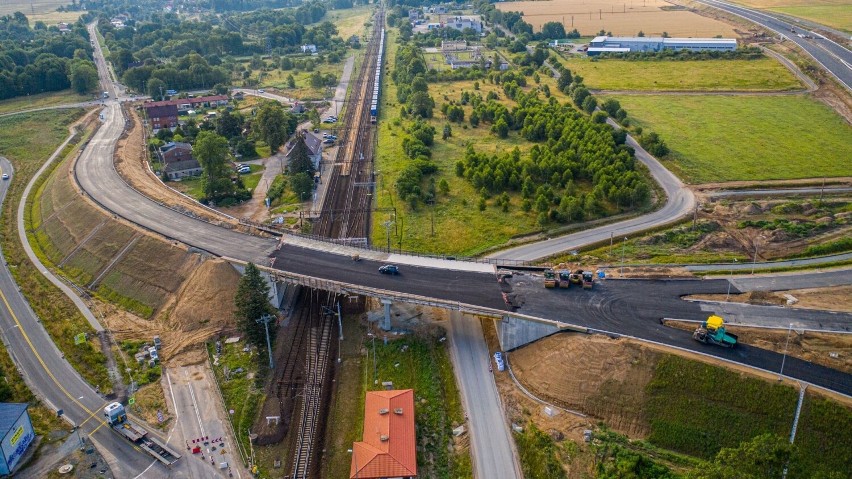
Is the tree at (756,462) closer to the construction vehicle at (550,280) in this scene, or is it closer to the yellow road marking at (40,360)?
the construction vehicle at (550,280)

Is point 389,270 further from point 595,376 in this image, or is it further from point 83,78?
point 83,78

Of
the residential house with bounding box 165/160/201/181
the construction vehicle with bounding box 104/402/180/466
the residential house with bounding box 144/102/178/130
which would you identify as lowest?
the construction vehicle with bounding box 104/402/180/466

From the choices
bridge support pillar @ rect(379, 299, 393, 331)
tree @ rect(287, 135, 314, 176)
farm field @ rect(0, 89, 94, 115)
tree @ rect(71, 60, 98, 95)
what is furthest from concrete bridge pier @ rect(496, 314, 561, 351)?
tree @ rect(71, 60, 98, 95)

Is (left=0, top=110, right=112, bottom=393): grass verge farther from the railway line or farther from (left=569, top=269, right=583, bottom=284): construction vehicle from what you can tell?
(left=569, top=269, right=583, bottom=284): construction vehicle

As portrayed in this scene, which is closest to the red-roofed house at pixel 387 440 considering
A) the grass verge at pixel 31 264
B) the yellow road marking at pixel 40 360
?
the yellow road marking at pixel 40 360

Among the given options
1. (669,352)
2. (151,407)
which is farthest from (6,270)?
(669,352)

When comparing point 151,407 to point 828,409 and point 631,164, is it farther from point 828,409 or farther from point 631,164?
point 631,164
